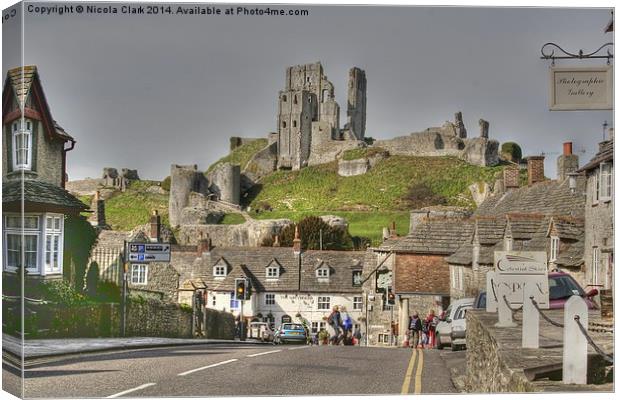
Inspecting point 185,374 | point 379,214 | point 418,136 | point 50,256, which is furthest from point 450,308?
point 50,256

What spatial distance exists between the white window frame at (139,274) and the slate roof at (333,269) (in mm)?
2755

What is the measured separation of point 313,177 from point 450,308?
4.61 metres

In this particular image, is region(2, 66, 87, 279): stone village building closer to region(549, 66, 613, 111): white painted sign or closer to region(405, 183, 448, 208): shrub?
region(405, 183, 448, 208): shrub

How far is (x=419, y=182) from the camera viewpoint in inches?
712

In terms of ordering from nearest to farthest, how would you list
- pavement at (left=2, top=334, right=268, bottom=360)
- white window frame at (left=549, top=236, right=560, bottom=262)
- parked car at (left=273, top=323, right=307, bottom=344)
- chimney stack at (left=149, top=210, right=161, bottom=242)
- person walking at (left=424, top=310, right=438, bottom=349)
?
pavement at (left=2, top=334, right=268, bottom=360), chimney stack at (left=149, top=210, right=161, bottom=242), white window frame at (left=549, top=236, right=560, bottom=262), parked car at (left=273, top=323, right=307, bottom=344), person walking at (left=424, top=310, right=438, bottom=349)

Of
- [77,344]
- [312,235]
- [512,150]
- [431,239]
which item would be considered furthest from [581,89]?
[77,344]

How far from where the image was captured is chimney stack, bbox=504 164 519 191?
17.0 m

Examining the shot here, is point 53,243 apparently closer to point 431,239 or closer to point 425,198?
point 431,239

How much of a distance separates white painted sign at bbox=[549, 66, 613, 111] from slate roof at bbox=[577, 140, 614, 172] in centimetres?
61

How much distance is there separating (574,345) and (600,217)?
605 centimetres

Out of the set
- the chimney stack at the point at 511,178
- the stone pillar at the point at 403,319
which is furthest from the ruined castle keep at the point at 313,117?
the stone pillar at the point at 403,319

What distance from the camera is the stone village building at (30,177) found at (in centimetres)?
1275

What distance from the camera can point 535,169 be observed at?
15938mm

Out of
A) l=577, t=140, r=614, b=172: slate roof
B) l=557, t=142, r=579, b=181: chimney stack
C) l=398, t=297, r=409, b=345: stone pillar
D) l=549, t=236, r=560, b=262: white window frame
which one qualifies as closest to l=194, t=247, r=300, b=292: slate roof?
l=398, t=297, r=409, b=345: stone pillar
